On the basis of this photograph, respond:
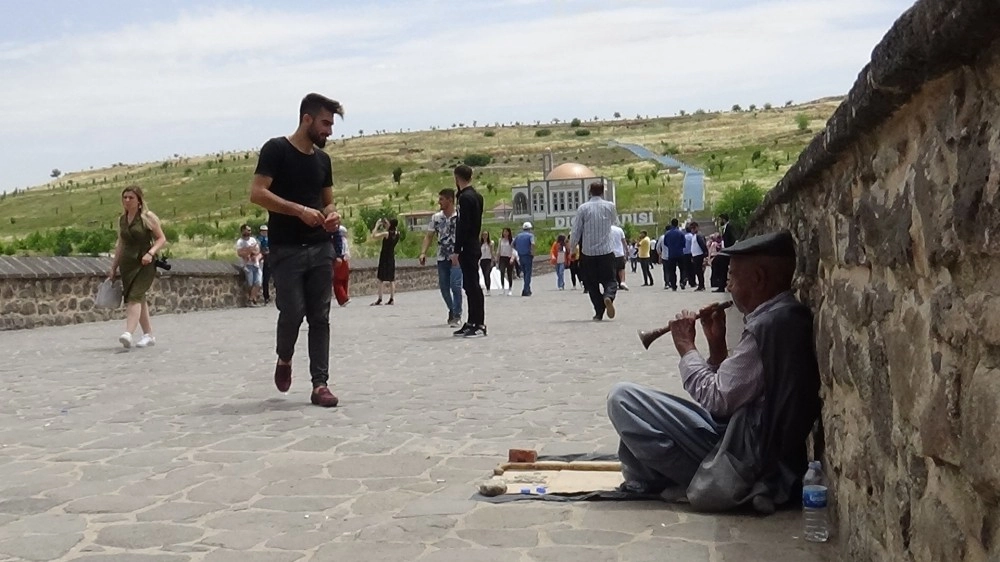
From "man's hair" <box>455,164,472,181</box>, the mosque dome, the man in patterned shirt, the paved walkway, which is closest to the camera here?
"man's hair" <box>455,164,472,181</box>

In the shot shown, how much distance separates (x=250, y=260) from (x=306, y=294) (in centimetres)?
1551

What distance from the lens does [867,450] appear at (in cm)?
313

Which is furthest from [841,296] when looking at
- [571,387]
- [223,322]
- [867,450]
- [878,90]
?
[223,322]

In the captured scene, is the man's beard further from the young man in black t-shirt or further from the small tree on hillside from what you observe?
the small tree on hillside

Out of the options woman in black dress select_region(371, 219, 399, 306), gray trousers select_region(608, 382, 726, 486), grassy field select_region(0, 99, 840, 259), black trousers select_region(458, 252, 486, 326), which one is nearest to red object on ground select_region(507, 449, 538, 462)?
gray trousers select_region(608, 382, 726, 486)

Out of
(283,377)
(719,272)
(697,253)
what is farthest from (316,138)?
(697,253)

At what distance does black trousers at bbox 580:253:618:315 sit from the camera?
1427cm

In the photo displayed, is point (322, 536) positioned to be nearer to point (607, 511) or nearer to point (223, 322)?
point (607, 511)

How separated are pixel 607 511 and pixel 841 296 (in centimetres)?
157

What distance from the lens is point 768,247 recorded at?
441cm

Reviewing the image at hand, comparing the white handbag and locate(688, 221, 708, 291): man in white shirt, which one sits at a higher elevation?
the white handbag

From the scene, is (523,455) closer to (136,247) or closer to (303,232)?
(303,232)

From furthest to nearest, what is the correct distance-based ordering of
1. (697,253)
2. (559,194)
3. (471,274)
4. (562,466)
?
(559,194)
(697,253)
(471,274)
(562,466)

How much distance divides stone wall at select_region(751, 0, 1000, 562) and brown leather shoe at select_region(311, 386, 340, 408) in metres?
4.34
